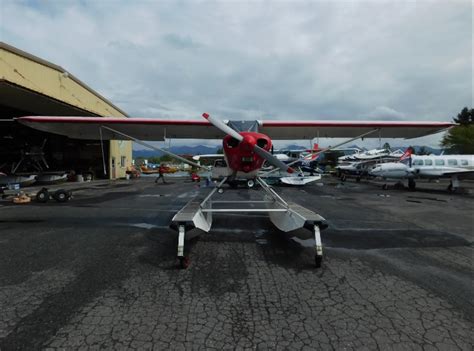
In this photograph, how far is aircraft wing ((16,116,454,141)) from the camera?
261 inches

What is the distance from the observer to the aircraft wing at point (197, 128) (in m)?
6.64

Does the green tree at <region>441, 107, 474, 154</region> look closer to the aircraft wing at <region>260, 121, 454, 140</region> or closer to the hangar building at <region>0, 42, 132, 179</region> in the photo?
the aircraft wing at <region>260, 121, 454, 140</region>

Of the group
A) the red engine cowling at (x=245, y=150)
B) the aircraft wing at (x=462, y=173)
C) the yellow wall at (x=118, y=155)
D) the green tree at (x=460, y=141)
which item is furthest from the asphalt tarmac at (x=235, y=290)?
the green tree at (x=460, y=141)

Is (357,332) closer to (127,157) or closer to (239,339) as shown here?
(239,339)

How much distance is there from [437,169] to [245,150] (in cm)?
1674

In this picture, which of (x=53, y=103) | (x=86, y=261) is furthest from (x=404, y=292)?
(x=53, y=103)

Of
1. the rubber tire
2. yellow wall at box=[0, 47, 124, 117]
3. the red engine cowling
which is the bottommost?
the rubber tire

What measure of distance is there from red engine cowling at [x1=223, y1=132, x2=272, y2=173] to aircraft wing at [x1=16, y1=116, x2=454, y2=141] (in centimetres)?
163

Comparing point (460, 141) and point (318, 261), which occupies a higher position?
point (460, 141)

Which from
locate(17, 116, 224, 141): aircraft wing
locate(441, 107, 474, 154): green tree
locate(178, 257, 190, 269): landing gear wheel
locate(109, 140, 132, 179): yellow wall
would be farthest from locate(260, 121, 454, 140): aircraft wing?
locate(441, 107, 474, 154): green tree

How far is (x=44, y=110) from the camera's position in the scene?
18.2 meters

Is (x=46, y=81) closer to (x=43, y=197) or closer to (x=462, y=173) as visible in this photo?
(x=43, y=197)

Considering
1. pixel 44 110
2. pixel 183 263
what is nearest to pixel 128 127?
pixel 183 263

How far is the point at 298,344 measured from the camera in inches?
90.2
